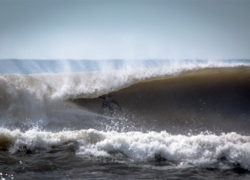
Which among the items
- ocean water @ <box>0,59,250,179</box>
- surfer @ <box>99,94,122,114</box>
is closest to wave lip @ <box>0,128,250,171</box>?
ocean water @ <box>0,59,250,179</box>

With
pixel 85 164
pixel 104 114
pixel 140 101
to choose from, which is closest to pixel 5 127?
pixel 104 114

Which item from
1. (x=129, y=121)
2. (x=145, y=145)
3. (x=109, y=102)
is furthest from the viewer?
(x=109, y=102)

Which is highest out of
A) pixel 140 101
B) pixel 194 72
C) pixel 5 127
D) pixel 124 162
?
pixel 194 72

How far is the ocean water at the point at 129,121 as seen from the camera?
176 inches

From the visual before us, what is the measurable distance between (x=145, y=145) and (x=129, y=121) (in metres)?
1.50

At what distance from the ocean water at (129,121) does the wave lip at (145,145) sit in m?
0.02

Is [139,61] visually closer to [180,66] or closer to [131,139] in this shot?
[180,66]

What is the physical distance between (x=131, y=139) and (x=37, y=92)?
2.97 metres

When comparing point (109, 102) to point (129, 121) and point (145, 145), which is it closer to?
point (129, 121)

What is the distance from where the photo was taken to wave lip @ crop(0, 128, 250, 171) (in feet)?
15.6

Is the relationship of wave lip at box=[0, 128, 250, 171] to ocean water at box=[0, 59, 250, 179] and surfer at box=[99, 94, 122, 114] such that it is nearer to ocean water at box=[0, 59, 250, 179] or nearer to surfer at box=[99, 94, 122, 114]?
ocean water at box=[0, 59, 250, 179]

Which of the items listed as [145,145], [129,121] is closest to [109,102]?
[129,121]

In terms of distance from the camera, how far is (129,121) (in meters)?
6.52

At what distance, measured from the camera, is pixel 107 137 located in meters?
5.43
